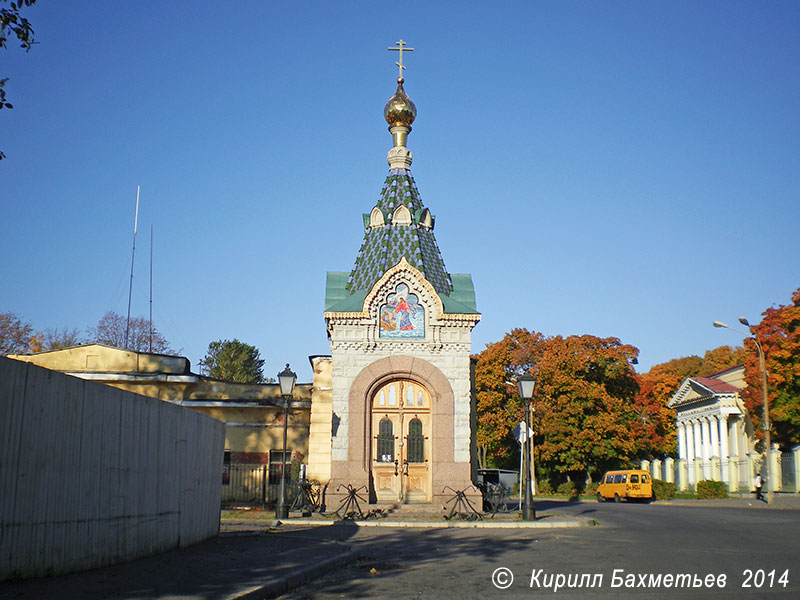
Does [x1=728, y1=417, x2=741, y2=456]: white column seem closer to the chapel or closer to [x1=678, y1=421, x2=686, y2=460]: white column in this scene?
[x1=678, y1=421, x2=686, y2=460]: white column

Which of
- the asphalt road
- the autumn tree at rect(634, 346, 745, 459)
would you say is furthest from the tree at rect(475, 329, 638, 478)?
the asphalt road

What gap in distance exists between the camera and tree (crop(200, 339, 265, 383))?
8581cm

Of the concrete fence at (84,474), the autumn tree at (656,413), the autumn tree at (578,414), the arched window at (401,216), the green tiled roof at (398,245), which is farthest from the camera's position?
the autumn tree at (656,413)

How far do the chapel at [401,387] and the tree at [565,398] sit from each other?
76.1 feet

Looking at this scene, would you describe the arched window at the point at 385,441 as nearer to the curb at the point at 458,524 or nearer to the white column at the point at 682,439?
the curb at the point at 458,524

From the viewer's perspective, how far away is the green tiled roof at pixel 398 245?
2598cm

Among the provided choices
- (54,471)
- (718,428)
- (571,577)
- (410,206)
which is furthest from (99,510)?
(718,428)

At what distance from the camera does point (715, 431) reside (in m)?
55.1

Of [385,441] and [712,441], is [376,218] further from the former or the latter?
[712,441]

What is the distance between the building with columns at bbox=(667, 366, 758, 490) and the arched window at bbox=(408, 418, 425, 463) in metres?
26.2

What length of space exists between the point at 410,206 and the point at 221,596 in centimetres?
2024

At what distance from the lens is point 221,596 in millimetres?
8156

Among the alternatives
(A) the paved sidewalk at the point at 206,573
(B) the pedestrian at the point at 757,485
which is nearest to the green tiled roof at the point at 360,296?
(A) the paved sidewalk at the point at 206,573

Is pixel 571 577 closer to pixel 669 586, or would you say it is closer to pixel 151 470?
pixel 669 586
